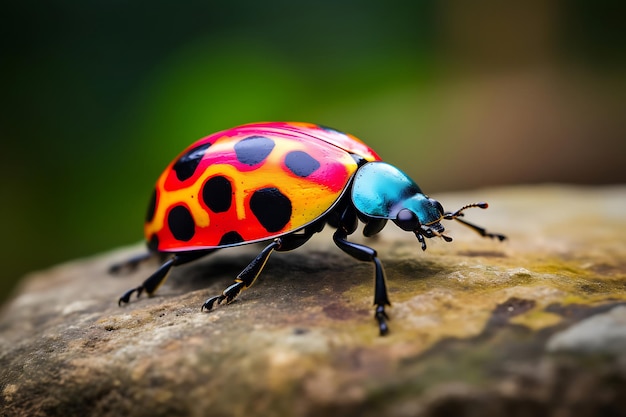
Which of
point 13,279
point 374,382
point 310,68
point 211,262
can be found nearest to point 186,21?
point 310,68

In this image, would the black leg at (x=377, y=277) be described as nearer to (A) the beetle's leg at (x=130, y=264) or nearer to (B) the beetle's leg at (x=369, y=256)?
(B) the beetle's leg at (x=369, y=256)

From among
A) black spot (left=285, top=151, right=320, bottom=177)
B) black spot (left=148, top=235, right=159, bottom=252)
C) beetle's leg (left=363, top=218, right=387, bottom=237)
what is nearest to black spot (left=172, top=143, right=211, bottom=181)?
black spot (left=148, top=235, right=159, bottom=252)

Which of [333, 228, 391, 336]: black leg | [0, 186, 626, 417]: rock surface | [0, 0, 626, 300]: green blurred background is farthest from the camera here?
[0, 0, 626, 300]: green blurred background

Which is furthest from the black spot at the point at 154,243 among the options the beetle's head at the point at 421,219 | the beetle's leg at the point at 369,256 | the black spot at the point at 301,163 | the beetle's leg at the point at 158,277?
the beetle's head at the point at 421,219

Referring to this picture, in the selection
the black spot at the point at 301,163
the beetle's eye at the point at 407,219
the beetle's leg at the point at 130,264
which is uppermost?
the black spot at the point at 301,163

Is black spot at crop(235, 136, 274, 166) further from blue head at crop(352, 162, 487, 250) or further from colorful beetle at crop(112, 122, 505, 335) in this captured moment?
blue head at crop(352, 162, 487, 250)

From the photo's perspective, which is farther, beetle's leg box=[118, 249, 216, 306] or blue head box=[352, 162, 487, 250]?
beetle's leg box=[118, 249, 216, 306]

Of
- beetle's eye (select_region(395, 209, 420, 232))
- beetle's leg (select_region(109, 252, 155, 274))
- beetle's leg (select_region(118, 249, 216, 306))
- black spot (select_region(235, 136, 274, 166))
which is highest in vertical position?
black spot (select_region(235, 136, 274, 166))
